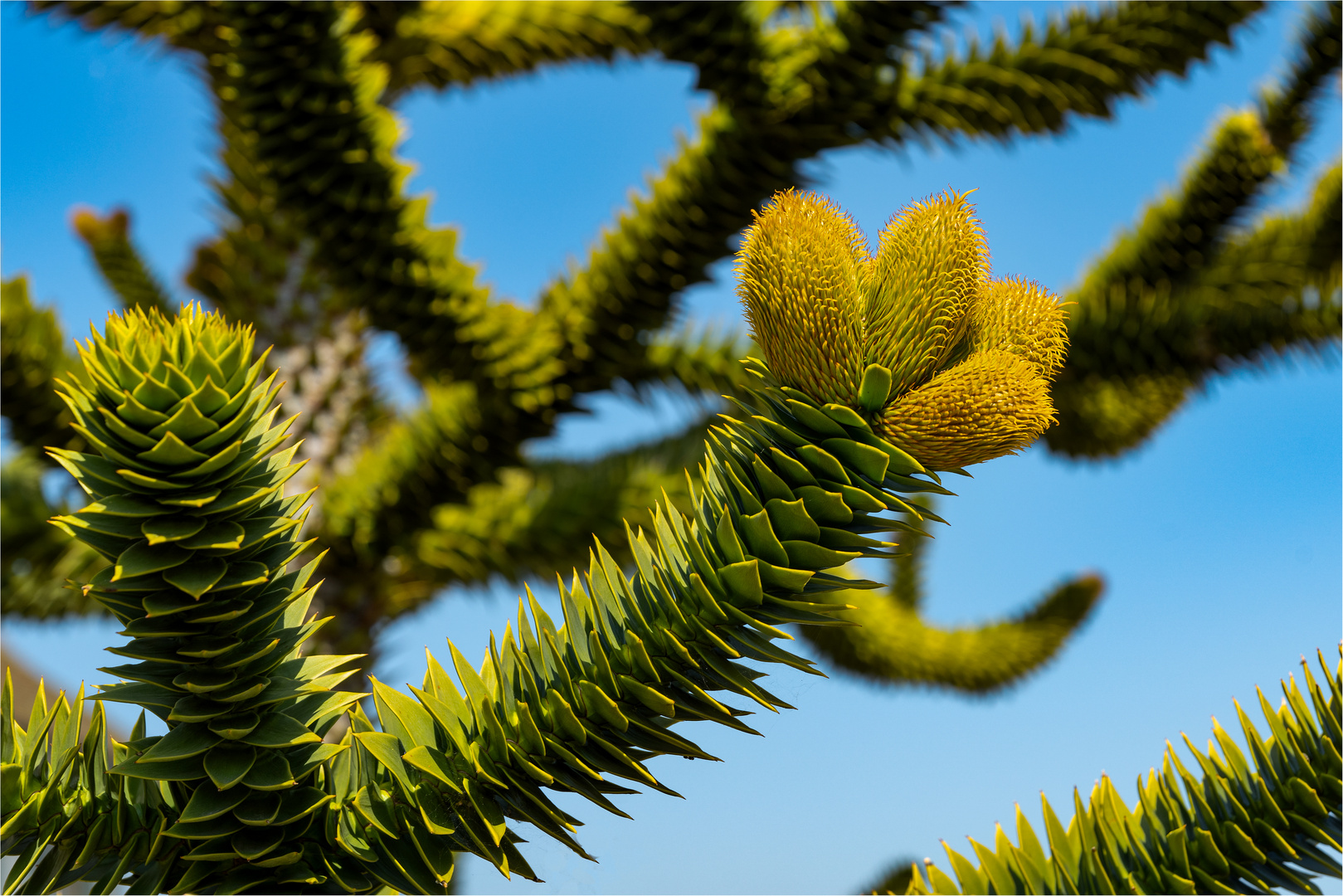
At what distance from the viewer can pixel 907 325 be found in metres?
0.71

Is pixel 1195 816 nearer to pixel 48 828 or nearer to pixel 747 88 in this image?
pixel 48 828

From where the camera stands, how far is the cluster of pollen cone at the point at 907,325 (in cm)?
68

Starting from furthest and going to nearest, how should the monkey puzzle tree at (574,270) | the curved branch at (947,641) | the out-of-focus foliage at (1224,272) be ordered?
the curved branch at (947,641) < the out-of-focus foliage at (1224,272) < the monkey puzzle tree at (574,270)

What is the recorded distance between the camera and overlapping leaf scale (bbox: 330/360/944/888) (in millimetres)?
776

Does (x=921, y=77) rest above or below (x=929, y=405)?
above

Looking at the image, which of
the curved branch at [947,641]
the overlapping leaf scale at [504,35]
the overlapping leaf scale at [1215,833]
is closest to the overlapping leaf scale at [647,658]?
the overlapping leaf scale at [1215,833]

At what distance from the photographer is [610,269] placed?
2.30m

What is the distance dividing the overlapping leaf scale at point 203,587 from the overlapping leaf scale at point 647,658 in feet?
0.25

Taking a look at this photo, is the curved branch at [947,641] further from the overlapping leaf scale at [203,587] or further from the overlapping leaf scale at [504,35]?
the overlapping leaf scale at [203,587]

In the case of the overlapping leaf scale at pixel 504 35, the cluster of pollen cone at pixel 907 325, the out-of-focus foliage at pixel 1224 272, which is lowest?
the cluster of pollen cone at pixel 907 325

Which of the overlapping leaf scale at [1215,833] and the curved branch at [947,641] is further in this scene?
the curved branch at [947,641]

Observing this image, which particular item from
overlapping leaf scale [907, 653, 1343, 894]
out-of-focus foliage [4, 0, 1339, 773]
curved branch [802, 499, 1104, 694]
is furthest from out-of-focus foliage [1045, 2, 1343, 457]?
overlapping leaf scale [907, 653, 1343, 894]

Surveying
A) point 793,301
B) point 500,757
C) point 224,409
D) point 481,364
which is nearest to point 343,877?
point 500,757

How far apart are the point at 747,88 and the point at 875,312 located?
151cm
